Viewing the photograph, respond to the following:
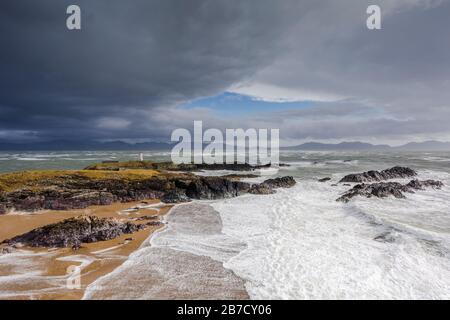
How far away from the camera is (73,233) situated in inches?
388

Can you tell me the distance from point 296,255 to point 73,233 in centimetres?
787

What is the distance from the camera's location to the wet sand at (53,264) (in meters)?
6.26

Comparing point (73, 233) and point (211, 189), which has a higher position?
point (211, 189)

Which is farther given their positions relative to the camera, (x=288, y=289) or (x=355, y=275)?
(x=355, y=275)

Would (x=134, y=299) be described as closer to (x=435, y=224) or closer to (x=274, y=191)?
(x=435, y=224)

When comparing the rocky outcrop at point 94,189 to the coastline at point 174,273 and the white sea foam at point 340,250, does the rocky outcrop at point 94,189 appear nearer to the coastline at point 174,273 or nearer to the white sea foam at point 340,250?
the white sea foam at point 340,250

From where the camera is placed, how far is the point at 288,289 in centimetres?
643

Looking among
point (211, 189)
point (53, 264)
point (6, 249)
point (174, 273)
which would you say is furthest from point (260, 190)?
point (6, 249)

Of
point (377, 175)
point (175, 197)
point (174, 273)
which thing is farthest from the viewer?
point (377, 175)

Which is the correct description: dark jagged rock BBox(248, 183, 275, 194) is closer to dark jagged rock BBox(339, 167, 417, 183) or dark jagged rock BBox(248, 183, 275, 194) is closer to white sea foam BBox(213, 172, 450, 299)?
white sea foam BBox(213, 172, 450, 299)

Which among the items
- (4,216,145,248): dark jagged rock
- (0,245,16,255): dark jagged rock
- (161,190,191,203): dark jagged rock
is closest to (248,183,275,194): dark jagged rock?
(161,190,191,203): dark jagged rock

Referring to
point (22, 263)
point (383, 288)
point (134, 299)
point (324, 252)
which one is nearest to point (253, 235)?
point (324, 252)

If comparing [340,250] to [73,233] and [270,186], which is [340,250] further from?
[270,186]

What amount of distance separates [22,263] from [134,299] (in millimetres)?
4420
